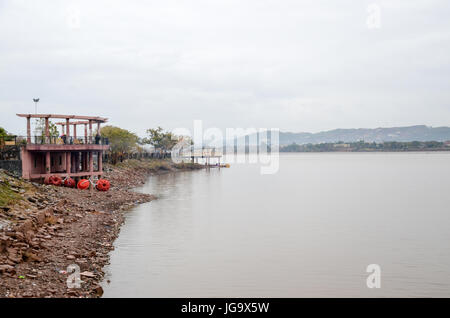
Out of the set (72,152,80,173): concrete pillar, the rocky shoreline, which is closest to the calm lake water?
the rocky shoreline

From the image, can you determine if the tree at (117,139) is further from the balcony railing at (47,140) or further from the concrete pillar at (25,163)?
the concrete pillar at (25,163)

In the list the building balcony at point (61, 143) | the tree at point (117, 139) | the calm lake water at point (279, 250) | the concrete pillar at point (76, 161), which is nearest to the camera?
the calm lake water at point (279, 250)

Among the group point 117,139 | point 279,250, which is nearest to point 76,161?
point 279,250

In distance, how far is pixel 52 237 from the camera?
21266 millimetres

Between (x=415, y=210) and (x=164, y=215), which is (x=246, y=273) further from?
(x=415, y=210)

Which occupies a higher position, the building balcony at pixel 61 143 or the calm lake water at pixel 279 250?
the building balcony at pixel 61 143

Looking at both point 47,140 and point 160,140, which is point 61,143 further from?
point 160,140

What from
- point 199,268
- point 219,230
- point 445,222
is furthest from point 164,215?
point 445,222

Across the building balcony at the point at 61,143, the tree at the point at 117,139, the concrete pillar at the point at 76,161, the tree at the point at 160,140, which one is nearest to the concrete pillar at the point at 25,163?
the building balcony at the point at 61,143

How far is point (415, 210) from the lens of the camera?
40156 mm

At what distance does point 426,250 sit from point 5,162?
2882 cm

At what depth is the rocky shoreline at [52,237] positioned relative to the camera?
15266 mm
